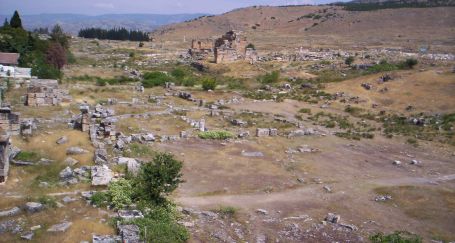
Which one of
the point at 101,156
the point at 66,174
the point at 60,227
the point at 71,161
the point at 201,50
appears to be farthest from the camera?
the point at 201,50

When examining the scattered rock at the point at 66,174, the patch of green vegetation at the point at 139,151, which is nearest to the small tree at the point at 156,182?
the scattered rock at the point at 66,174

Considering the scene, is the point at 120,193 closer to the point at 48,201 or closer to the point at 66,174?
the point at 48,201

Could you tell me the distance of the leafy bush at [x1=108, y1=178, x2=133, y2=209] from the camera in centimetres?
1455

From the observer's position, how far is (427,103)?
116ft

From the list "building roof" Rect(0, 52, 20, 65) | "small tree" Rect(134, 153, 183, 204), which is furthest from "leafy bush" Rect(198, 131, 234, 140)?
"building roof" Rect(0, 52, 20, 65)

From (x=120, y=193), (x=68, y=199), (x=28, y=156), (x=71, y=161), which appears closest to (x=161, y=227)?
(x=120, y=193)

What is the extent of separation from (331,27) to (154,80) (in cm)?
7361

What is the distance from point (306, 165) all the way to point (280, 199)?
451 centimetres

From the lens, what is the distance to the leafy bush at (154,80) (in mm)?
41406

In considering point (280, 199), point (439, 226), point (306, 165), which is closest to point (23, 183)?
point (280, 199)

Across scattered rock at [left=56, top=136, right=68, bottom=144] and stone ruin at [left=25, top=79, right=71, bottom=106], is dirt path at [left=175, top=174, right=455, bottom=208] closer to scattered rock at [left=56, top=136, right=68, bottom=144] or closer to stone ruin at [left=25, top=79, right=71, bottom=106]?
scattered rock at [left=56, top=136, right=68, bottom=144]

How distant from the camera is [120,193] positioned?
595 inches

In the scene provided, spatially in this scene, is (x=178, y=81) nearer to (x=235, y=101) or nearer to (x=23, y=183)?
(x=235, y=101)

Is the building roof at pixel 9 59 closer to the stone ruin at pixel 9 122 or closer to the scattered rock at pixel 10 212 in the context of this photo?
the stone ruin at pixel 9 122
